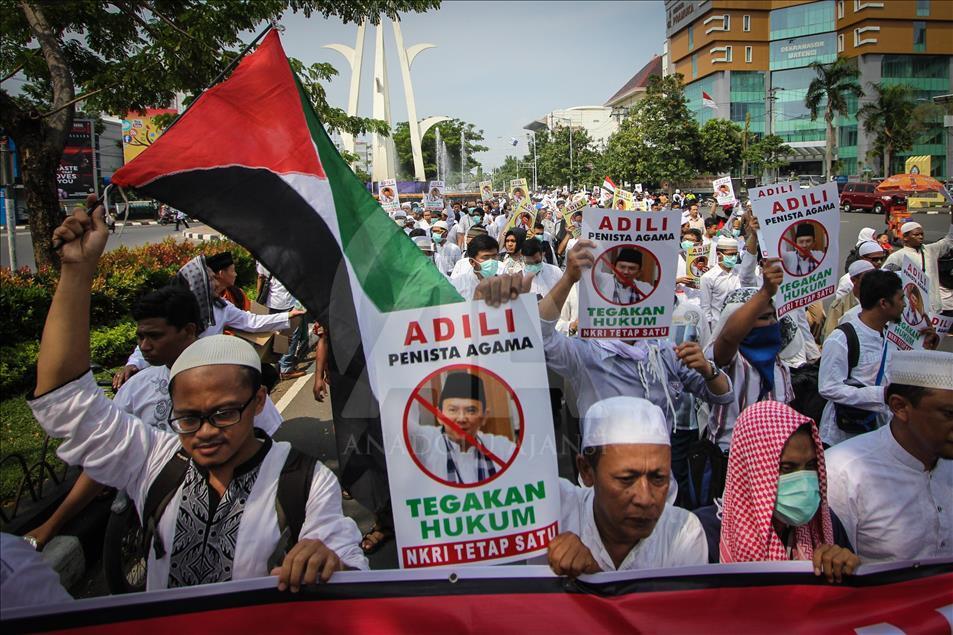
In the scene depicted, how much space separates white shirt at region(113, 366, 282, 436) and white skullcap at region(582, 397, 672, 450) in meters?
1.67

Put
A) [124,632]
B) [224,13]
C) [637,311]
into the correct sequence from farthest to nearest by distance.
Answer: [224,13]
[637,311]
[124,632]

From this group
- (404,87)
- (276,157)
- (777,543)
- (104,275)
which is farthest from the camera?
(404,87)

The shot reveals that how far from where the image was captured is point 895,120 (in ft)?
182

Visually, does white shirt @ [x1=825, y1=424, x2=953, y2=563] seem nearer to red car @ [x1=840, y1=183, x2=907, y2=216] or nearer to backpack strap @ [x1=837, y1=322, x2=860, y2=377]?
backpack strap @ [x1=837, y1=322, x2=860, y2=377]

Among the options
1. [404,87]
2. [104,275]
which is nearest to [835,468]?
[104,275]

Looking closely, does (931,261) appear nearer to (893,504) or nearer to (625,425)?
(893,504)

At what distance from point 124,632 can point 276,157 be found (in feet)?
5.77

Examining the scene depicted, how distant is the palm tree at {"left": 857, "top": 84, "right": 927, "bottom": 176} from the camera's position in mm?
55281

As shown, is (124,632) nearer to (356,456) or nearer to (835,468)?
(356,456)

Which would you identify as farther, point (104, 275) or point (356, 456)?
point (104, 275)

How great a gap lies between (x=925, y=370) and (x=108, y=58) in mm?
8750

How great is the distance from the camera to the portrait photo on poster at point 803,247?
414 cm

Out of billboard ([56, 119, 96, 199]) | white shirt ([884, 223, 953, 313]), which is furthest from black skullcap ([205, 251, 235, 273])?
billboard ([56, 119, 96, 199])

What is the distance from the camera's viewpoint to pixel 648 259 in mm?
3691
